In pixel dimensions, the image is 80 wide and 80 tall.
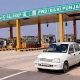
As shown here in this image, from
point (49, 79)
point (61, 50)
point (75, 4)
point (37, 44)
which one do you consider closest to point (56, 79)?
point (49, 79)

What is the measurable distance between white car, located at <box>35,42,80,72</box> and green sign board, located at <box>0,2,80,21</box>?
11945 mm

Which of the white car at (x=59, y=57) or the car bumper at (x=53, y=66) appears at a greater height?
the white car at (x=59, y=57)

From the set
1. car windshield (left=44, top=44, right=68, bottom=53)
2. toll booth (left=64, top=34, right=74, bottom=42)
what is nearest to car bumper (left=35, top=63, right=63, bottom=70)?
car windshield (left=44, top=44, right=68, bottom=53)

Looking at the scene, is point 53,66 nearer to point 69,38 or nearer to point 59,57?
point 59,57

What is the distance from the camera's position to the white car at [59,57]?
1224cm

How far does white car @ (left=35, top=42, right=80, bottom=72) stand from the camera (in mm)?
12242

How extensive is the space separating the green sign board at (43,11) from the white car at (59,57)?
11.9 meters

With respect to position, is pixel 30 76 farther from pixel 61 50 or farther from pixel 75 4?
pixel 75 4

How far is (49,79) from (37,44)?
2975 centimetres

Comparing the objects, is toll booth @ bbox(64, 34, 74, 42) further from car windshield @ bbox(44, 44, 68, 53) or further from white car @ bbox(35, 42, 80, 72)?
car windshield @ bbox(44, 44, 68, 53)

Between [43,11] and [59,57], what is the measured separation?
1694 centimetres

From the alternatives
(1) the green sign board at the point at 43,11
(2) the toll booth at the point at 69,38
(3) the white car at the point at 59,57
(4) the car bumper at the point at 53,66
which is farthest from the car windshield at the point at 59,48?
(2) the toll booth at the point at 69,38

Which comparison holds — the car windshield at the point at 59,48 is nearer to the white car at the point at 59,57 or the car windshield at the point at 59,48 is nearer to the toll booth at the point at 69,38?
the white car at the point at 59,57

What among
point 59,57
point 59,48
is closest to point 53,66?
point 59,57
